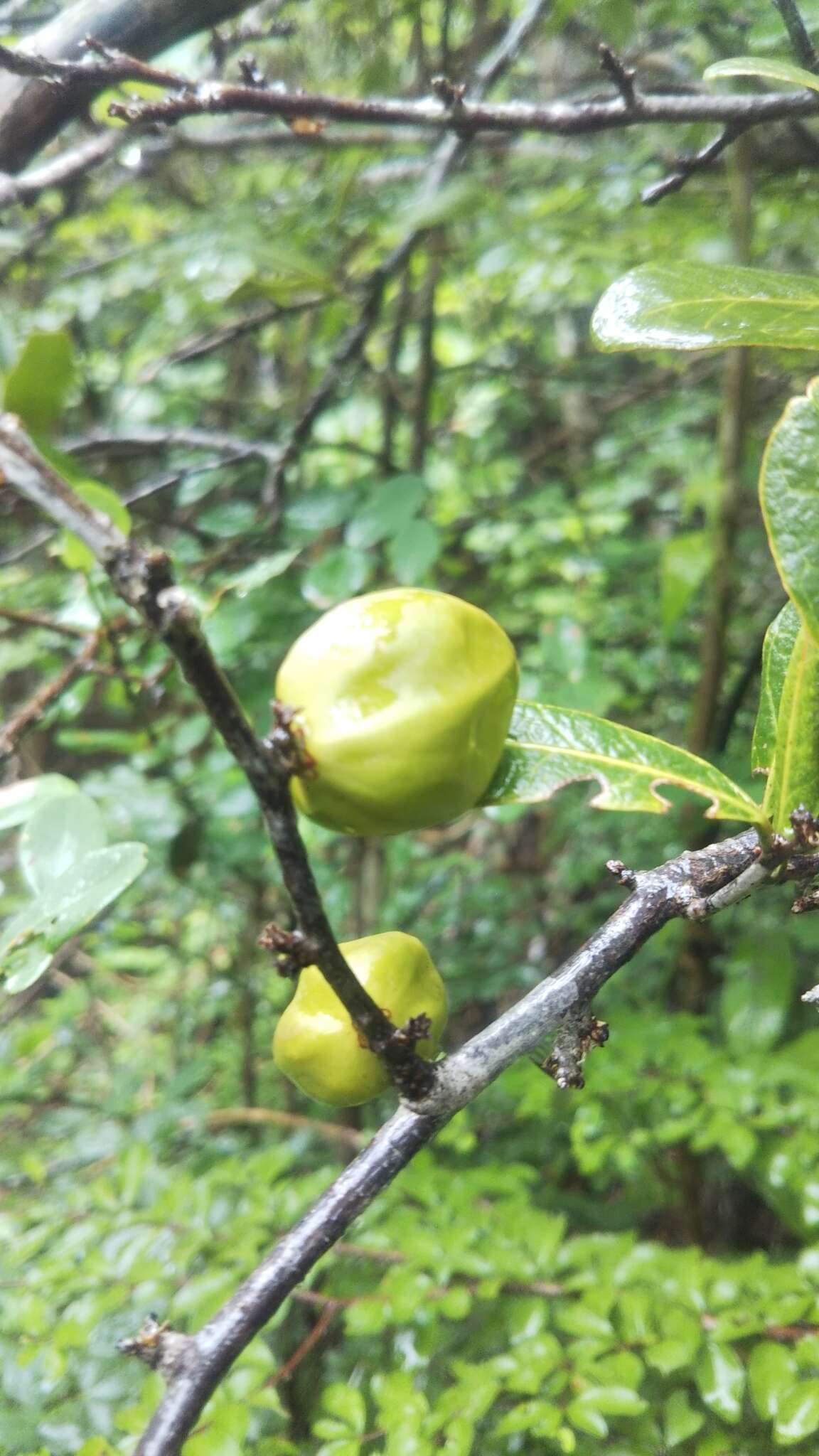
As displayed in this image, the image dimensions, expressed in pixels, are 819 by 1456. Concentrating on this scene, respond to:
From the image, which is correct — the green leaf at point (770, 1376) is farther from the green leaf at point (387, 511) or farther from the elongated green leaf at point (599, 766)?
the green leaf at point (387, 511)

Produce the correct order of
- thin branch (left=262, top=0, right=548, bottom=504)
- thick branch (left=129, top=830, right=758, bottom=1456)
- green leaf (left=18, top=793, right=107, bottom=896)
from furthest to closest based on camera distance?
thin branch (left=262, top=0, right=548, bottom=504)
green leaf (left=18, top=793, right=107, bottom=896)
thick branch (left=129, top=830, right=758, bottom=1456)

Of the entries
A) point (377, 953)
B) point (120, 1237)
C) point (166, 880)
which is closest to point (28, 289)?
point (166, 880)

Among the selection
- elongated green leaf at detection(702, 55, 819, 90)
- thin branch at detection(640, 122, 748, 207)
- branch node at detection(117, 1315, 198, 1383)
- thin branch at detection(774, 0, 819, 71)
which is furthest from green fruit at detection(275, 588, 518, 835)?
thin branch at detection(774, 0, 819, 71)

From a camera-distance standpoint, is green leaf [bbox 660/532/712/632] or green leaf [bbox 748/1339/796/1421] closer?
green leaf [bbox 748/1339/796/1421]

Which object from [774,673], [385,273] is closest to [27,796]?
[774,673]

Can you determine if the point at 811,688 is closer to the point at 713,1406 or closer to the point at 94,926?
the point at 713,1406

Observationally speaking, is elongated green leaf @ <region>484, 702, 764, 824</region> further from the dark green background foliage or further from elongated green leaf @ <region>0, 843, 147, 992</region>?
the dark green background foliage
